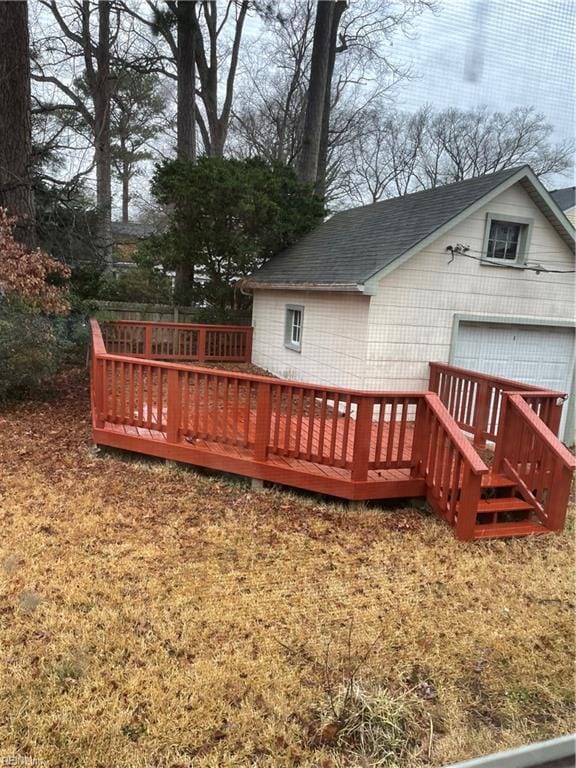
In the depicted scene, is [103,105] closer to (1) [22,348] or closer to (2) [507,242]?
(1) [22,348]

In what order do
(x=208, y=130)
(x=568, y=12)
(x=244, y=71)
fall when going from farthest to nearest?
1. (x=208, y=130)
2. (x=244, y=71)
3. (x=568, y=12)

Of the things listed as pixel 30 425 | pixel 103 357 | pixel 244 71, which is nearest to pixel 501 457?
pixel 103 357

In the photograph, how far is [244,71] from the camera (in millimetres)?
12766

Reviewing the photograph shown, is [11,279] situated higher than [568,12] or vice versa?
[568,12]

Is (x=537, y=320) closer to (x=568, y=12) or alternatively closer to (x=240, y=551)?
Answer: (x=568, y=12)

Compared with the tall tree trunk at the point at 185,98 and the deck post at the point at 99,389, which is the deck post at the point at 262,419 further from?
the tall tree trunk at the point at 185,98

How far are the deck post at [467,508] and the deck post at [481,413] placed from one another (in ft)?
6.05

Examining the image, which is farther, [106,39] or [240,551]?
[106,39]

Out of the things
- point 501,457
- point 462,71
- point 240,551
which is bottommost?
point 240,551

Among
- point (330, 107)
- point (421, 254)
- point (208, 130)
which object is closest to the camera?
point (421, 254)

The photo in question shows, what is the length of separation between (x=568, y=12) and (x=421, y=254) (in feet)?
12.3

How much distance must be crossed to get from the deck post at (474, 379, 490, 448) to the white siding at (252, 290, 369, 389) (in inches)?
53.3

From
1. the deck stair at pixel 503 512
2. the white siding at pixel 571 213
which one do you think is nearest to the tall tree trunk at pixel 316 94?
the white siding at pixel 571 213

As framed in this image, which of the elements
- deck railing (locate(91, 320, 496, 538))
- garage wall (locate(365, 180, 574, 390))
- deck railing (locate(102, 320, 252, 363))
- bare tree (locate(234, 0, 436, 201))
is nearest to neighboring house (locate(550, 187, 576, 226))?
bare tree (locate(234, 0, 436, 201))
